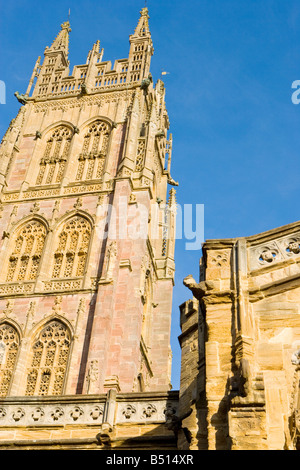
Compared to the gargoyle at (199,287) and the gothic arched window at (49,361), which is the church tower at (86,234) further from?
the gargoyle at (199,287)

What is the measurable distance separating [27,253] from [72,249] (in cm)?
203

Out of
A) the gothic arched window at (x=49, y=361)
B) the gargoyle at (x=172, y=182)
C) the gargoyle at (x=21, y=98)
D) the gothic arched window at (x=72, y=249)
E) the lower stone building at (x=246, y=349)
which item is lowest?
the lower stone building at (x=246, y=349)

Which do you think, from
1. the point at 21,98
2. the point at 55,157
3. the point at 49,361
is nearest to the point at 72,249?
the point at 49,361

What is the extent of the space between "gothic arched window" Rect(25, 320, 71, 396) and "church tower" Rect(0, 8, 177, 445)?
0.04m

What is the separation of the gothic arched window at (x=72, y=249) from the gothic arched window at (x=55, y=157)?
3.32m

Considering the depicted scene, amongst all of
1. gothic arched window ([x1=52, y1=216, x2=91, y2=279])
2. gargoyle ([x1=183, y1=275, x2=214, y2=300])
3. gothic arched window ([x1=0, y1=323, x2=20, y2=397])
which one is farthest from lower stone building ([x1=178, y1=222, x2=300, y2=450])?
gothic arched window ([x1=52, y1=216, x2=91, y2=279])

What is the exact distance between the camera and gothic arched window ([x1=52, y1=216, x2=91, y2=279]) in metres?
27.6

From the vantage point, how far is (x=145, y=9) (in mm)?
42125

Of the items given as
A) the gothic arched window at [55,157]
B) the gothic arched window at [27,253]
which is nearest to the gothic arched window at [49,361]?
the gothic arched window at [27,253]

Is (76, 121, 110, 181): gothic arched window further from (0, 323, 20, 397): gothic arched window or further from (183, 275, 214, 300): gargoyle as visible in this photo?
(183, 275, 214, 300): gargoyle

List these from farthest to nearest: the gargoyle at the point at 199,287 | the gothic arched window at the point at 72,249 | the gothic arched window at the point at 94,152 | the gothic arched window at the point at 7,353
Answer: the gothic arched window at the point at 94,152 → the gothic arched window at the point at 72,249 → the gothic arched window at the point at 7,353 → the gargoyle at the point at 199,287

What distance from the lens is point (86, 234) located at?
28.8 meters

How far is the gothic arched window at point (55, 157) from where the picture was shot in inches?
1257

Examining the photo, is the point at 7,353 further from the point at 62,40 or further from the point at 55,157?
the point at 62,40
